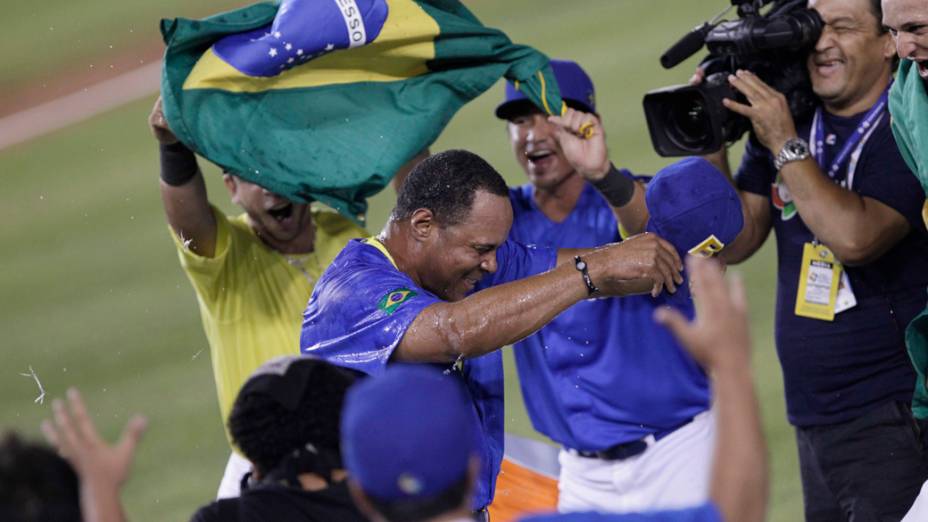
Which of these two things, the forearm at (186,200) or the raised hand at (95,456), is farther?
the forearm at (186,200)

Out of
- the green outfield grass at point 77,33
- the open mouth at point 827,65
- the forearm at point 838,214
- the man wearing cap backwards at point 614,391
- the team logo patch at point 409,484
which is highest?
the green outfield grass at point 77,33

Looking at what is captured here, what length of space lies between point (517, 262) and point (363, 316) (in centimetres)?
89

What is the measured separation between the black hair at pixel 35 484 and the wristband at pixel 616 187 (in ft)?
9.17

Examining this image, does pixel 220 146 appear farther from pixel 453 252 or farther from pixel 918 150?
pixel 918 150

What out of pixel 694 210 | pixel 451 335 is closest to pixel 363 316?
pixel 451 335

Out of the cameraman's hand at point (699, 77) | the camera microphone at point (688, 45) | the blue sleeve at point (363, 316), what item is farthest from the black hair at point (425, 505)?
the camera microphone at point (688, 45)

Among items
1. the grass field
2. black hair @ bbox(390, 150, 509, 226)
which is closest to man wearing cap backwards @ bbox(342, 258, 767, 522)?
black hair @ bbox(390, 150, 509, 226)

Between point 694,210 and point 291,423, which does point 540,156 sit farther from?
point 291,423

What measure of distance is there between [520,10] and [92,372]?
9.41 m

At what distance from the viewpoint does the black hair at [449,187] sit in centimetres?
441

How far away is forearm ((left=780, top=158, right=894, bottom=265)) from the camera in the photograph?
16.1ft

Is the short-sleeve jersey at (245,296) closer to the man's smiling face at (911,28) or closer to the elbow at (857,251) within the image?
the elbow at (857,251)

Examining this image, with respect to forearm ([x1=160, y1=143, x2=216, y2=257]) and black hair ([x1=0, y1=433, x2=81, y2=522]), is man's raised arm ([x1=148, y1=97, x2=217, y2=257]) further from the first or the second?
black hair ([x1=0, y1=433, x2=81, y2=522])

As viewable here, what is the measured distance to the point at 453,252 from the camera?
4414mm
